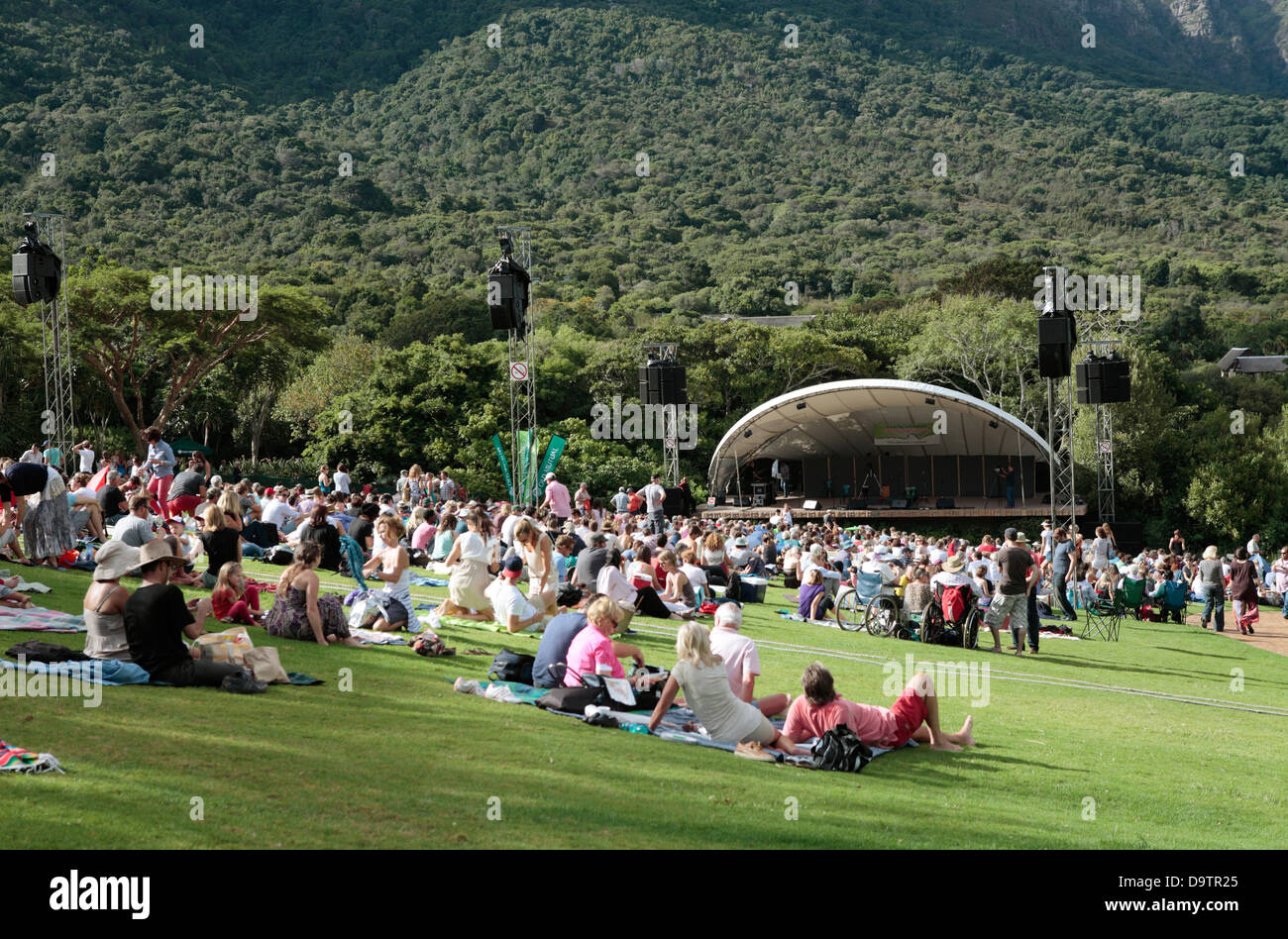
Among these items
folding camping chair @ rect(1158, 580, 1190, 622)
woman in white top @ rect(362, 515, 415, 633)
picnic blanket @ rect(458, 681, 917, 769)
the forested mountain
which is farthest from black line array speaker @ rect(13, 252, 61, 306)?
folding camping chair @ rect(1158, 580, 1190, 622)

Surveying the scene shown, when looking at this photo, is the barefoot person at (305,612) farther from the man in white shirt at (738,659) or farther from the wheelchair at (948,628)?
the wheelchair at (948,628)

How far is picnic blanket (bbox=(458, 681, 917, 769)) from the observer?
6.89 m

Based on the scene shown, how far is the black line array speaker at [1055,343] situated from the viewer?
54.3ft

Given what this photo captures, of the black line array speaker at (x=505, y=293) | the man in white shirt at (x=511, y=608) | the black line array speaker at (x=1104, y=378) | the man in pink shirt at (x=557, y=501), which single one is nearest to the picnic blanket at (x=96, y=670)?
the man in white shirt at (x=511, y=608)

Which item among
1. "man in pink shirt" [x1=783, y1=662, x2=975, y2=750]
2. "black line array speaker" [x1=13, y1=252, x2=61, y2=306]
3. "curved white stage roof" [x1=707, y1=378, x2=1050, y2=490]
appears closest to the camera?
"man in pink shirt" [x1=783, y1=662, x2=975, y2=750]

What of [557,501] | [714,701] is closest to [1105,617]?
[557,501]

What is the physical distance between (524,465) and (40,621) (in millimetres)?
14932

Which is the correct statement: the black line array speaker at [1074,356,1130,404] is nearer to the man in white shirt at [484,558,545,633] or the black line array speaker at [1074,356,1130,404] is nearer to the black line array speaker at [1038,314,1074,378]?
the black line array speaker at [1038,314,1074,378]

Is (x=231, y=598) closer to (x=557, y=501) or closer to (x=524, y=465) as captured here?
(x=557, y=501)

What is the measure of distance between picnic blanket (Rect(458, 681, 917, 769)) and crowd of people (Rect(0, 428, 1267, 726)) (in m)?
0.14

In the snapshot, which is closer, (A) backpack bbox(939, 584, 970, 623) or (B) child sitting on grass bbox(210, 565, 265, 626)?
(B) child sitting on grass bbox(210, 565, 265, 626)

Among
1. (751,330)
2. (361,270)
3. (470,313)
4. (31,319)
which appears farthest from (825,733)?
(361,270)

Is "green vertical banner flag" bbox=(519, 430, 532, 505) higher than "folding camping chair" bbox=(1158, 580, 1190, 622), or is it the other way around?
"green vertical banner flag" bbox=(519, 430, 532, 505)
